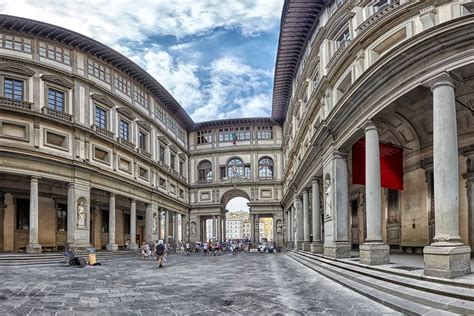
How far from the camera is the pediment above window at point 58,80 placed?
25375 millimetres

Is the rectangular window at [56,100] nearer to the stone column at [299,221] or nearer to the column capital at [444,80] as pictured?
the stone column at [299,221]

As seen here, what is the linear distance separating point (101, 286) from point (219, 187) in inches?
1549

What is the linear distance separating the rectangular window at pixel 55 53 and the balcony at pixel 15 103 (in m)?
3.75

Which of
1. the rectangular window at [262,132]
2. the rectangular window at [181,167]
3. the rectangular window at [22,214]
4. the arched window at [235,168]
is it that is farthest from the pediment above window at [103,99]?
the rectangular window at [262,132]

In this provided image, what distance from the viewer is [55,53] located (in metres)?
26.5

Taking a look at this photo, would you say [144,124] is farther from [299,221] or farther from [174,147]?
[299,221]

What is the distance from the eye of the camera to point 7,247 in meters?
25.8

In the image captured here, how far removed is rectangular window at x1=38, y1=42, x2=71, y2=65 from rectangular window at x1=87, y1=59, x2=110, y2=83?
72.4 inches

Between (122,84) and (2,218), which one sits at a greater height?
(122,84)

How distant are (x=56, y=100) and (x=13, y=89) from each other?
274 cm

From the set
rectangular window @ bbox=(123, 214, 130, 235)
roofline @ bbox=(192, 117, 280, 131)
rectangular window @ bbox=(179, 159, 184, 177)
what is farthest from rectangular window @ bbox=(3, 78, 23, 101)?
roofline @ bbox=(192, 117, 280, 131)

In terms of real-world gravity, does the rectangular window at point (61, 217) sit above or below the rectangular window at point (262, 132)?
below

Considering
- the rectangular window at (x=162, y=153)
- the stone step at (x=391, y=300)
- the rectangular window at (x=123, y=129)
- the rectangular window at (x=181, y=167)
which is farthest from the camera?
the rectangular window at (x=181, y=167)

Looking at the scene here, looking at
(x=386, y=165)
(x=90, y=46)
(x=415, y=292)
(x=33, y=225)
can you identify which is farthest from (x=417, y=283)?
(x=90, y=46)
